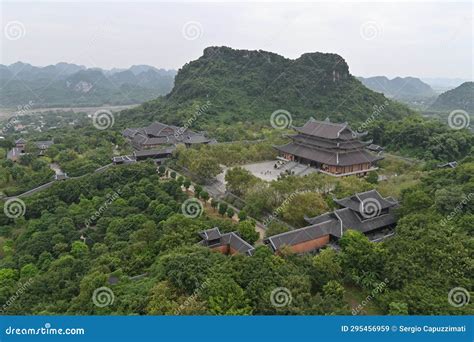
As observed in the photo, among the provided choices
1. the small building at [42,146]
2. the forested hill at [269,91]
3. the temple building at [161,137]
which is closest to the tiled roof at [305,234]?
the temple building at [161,137]

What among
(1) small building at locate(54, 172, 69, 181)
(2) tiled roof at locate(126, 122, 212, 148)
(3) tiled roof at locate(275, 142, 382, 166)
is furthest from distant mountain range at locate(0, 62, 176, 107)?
(3) tiled roof at locate(275, 142, 382, 166)

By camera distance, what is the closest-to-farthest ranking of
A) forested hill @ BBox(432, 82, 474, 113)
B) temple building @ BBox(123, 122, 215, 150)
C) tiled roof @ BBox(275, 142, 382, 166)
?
tiled roof @ BBox(275, 142, 382, 166) < temple building @ BBox(123, 122, 215, 150) < forested hill @ BBox(432, 82, 474, 113)

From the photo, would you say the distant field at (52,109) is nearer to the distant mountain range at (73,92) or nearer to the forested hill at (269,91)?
the distant mountain range at (73,92)

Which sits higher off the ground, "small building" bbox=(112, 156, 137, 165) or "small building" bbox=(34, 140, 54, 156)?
"small building" bbox=(34, 140, 54, 156)

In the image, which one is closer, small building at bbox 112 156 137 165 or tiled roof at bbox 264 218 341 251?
tiled roof at bbox 264 218 341 251

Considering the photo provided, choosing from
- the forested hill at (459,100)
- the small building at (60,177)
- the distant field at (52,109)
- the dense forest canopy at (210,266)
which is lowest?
the dense forest canopy at (210,266)

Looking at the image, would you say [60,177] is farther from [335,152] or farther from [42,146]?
[335,152]

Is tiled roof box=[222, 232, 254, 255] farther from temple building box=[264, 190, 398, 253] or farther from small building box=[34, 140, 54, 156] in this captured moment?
small building box=[34, 140, 54, 156]
